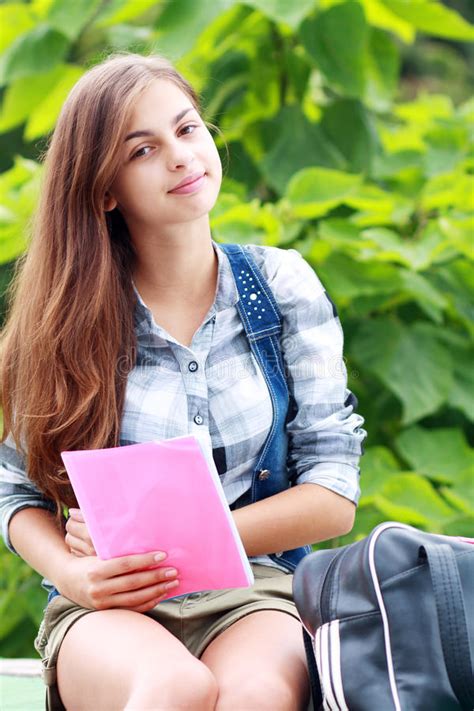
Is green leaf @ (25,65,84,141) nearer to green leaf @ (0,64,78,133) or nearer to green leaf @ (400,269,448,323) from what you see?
green leaf @ (0,64,78,133)

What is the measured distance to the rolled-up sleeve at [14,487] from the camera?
149 centimetres

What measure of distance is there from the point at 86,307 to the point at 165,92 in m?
0.31

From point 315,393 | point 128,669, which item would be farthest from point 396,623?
point 315,393

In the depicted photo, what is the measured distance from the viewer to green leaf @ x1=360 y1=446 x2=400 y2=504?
2283 mm

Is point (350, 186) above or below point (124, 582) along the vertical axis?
below

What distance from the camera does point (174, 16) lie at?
246 cm

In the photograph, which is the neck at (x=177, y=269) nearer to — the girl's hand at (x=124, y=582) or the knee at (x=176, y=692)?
the girl's hand at (x=124, y=582)

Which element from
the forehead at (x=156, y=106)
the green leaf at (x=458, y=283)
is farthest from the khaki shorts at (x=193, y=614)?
the green leaf at (x=458, y=283)

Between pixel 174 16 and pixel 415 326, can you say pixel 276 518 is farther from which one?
pixel 174 16

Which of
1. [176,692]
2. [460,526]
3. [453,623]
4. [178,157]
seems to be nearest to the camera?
[453,623]

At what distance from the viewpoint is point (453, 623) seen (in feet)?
3.39

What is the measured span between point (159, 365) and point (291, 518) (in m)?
A: 0.28

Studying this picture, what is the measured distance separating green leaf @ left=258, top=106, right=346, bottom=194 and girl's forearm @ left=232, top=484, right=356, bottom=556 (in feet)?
4.12

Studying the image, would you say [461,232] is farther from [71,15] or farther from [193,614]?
[193,614]
